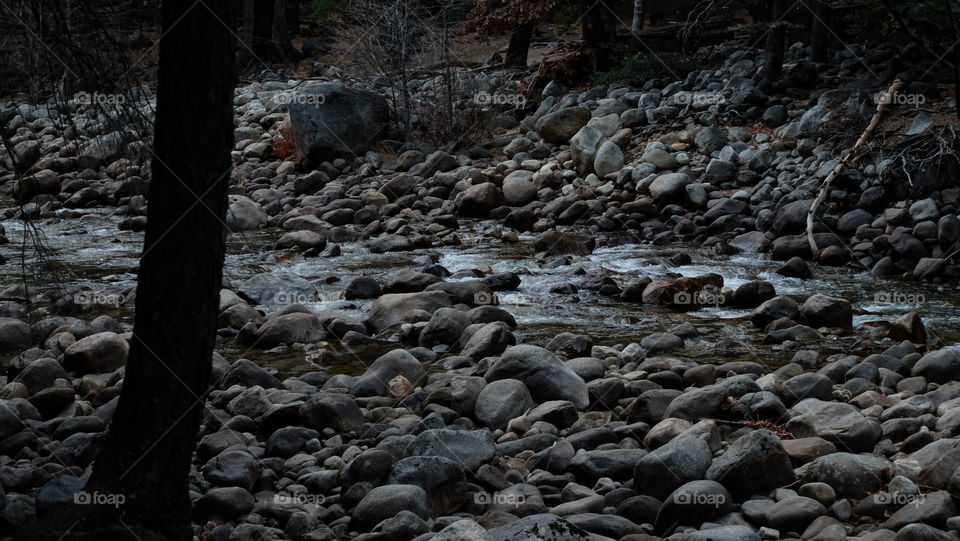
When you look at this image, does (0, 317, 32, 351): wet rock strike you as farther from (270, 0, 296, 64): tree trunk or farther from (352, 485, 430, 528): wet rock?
(270, 0, 296, 64): tree trunk

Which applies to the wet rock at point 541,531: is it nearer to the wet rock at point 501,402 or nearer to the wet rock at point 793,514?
A: the wet rock at point 793,514

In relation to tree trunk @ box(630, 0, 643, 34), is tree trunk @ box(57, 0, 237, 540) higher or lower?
lower

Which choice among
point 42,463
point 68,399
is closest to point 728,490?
point 42,463

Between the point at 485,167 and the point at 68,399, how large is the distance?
32.4ft

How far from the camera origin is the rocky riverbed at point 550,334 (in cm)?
399

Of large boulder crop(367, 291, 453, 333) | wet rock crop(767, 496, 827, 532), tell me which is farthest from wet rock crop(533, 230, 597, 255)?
wet rock crop(767, 496, 827, 532)

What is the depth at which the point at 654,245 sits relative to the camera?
11.0 m

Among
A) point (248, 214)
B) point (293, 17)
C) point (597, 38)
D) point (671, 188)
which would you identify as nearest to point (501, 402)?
point (671, 188)

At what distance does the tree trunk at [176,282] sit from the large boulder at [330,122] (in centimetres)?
1281

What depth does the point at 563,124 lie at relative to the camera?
14781 mm

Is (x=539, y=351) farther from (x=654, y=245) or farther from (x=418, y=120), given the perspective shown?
(x=418, y=120)

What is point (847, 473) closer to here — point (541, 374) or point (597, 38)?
point (541, 374)

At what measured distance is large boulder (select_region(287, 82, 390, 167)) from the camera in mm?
15711

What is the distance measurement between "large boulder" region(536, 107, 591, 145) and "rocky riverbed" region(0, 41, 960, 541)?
0.05 metres
